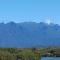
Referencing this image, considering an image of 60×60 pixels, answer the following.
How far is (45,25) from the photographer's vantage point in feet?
8.75

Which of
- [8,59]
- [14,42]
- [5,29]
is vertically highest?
[5,29]

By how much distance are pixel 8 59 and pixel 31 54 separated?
0.44 meters

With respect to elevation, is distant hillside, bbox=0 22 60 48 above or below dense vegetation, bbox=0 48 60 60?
above

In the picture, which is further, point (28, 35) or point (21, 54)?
point (21, 54)

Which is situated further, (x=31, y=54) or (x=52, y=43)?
(x=31, y=54)

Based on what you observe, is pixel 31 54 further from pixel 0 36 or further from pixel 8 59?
pixel 0 36

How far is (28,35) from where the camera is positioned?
→ 263 centimetres

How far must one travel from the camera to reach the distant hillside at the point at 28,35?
8.43 feet

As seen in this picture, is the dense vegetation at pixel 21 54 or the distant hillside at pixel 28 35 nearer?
the distant hillside at pixel 28 35

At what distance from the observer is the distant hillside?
257 cm

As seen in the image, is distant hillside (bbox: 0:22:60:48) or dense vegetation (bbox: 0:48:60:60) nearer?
distant hillside (bbox: 0:22:60:48)

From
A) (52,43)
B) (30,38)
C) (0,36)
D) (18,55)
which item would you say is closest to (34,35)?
(30,38)

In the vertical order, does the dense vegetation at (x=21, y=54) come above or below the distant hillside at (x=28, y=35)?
below

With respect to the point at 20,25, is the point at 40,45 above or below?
below
